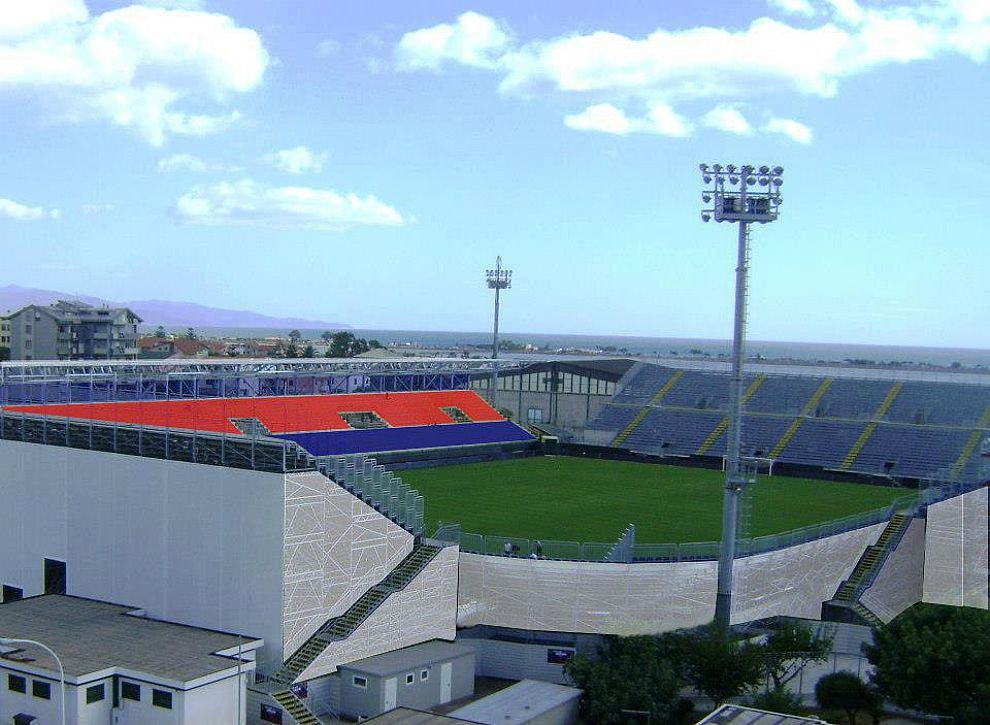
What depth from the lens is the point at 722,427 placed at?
56.8m

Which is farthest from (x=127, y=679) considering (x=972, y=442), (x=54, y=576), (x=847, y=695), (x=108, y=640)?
(x=972, y=442)

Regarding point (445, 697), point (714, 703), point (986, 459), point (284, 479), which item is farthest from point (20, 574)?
point (986, 459)

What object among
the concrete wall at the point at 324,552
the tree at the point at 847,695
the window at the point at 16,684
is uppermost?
the concrete wall at the point at 324,552

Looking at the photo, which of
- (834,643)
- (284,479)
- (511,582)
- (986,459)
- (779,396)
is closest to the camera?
(284,479)

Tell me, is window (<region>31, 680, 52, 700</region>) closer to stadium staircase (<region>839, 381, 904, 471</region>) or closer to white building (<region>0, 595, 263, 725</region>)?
white building (<region>0, 595, 263, 725</region>)

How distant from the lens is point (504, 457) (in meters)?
54.2

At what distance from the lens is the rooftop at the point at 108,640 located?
20.2 meters

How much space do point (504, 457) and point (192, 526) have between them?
31335 mm

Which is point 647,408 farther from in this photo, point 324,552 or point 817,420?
point 324,552

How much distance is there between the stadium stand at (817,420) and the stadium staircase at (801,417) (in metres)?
0.05

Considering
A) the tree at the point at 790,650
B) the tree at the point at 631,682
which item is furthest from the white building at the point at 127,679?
the tree at the point at 790,650

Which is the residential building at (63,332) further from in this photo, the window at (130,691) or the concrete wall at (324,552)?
the window at (130,691)

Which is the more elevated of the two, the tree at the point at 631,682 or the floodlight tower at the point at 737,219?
the floodlight tower at the point at 737,219

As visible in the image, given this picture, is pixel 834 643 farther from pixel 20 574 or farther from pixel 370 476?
pixel 20 574
